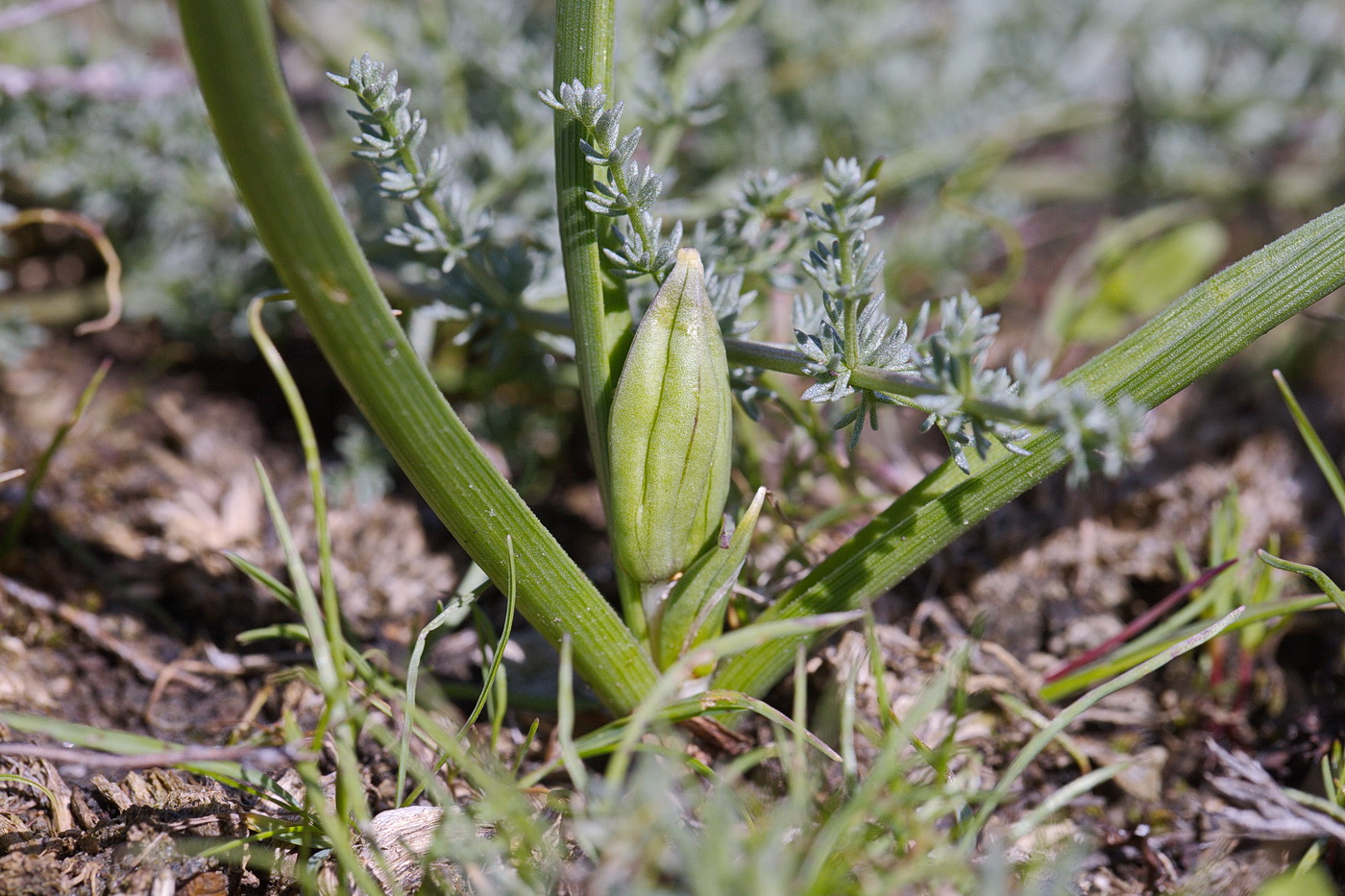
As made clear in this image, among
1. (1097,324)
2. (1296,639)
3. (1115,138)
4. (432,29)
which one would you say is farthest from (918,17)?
(1296,639)

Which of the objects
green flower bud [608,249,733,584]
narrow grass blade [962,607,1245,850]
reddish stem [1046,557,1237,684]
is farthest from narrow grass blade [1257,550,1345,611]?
green flower bud [608,249,733,584]

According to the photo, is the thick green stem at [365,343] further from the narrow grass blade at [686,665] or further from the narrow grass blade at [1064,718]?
the narrow grass blade at [1064,718]

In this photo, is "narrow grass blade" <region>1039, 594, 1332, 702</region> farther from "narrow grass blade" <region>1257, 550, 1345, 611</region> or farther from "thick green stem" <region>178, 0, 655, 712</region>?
"thick green stem" <region>178, 0, 655, 712</region>

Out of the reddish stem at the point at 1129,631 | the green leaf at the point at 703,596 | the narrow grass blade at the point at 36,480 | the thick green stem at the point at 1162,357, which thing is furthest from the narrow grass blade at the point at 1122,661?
the narrow grass blade at the point at 36,480

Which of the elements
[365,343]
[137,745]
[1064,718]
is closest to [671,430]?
[365,343]

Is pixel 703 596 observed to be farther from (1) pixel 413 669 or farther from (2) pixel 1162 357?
(2) pixel 1162 357

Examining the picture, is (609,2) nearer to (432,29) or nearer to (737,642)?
(737,642)

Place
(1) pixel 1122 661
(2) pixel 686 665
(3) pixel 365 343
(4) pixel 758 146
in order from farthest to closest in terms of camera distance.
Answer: (4) pixel 758 146 < (1) pixel 1122 661 < (3) pixel 365 343 < (2) pixel 686 665
